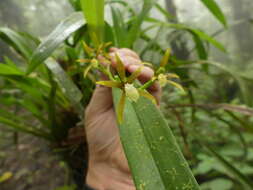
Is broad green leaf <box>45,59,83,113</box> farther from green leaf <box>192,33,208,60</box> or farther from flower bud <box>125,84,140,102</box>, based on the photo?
green leaf <box>192,33,208,60</box>

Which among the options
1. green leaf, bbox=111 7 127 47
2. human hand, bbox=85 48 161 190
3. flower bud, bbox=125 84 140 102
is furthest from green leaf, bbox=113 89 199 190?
green leaf, bbox=111 7 127 47

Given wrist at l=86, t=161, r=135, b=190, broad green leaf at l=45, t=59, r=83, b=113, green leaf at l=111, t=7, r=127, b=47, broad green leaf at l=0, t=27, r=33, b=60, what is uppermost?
broad green leaf at l=0, t=27, r=33, b=60

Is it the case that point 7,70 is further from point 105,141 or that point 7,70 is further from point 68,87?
point 105,141

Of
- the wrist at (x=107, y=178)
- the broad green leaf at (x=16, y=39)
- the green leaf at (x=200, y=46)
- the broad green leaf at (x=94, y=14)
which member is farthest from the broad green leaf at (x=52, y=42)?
the green leaf at (x=200, y=46)

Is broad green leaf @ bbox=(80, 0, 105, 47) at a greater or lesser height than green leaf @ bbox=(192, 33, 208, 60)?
greater

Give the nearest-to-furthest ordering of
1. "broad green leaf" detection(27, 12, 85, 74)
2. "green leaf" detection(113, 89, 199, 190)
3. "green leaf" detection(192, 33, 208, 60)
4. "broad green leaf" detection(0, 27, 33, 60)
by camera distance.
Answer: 1. "green leaf" detection(113, 89, 199, 190)
2. "broad green leaf" detection(27, 12, 85, 74)
3. "broad green leaf" detection(0, 27, 33, 60)
4. "green leaf" detection(192, 33, 208, 60)

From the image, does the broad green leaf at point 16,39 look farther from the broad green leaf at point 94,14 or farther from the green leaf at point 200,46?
the green leaf at point 200,46
